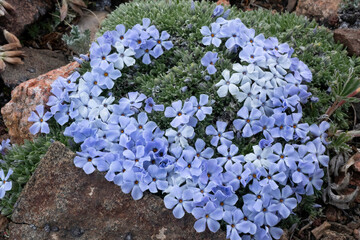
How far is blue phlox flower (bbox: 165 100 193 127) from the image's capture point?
12.8 feet

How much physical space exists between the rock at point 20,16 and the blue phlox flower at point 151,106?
3259 mm

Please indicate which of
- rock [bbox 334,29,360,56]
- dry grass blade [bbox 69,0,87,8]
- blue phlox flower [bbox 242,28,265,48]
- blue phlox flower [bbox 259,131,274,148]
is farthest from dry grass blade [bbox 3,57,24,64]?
rock [bbox 334,29,360,56]

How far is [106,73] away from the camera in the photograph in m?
4.39

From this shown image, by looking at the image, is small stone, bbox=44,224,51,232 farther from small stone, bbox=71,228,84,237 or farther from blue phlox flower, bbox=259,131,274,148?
blue phlox flower, bbox=259,131,274,148

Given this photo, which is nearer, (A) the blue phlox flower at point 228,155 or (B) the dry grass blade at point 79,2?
(A) the blue phlox flower at point 228,155

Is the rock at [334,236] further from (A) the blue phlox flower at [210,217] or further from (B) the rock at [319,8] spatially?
(B) the rock at [319,8]

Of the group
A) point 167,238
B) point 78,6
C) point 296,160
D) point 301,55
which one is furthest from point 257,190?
point 78,6

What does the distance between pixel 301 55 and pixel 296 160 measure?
54.8 inches

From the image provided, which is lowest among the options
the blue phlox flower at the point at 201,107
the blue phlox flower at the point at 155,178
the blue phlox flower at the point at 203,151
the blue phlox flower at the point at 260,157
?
the blue phlox flower at the point at 155,178

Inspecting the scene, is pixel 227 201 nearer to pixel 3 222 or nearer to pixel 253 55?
pixel 253 55

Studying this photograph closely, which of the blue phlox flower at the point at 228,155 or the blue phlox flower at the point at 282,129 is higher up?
the blue phlox flower at the point at 282,129

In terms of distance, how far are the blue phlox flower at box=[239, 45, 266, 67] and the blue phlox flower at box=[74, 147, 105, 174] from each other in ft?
5.58

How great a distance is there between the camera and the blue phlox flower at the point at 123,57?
4410 mm

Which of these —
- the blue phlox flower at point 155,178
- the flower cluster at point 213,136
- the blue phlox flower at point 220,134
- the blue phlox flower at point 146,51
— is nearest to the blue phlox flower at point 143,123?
the flower cluster at point 213,136
